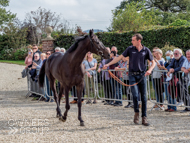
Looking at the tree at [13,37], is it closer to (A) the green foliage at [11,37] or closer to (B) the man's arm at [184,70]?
(A) the green foliage at [11,37]

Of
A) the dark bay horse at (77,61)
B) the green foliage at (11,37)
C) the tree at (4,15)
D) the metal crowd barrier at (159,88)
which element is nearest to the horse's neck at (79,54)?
the dark bay horse at (77,61)

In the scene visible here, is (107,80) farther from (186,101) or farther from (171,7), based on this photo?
(171,7)

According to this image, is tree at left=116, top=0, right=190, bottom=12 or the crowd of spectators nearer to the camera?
the crowd of spectators

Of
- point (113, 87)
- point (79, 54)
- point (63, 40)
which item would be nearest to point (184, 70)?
point (113, 87)

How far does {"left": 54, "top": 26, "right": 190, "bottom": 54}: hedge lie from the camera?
14.2 meters

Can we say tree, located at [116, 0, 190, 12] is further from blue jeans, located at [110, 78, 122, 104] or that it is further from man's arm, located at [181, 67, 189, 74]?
man's arm, located at [181, 67, 189, 74]

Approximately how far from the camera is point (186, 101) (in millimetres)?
7332

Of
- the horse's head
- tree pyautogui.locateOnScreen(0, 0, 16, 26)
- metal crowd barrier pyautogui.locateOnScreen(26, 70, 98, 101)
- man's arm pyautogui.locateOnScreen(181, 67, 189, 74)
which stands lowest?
metal crowd barrier pyautogui.locateOnScreen(26, 70, 98, 101)

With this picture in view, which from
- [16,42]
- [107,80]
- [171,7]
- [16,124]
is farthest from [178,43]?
[171,7]

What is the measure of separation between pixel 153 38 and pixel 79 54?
31.9 feet

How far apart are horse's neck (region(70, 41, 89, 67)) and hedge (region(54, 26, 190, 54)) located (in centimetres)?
958

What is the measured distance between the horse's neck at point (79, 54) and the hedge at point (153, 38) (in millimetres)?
9577

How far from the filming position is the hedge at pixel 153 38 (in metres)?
14.2

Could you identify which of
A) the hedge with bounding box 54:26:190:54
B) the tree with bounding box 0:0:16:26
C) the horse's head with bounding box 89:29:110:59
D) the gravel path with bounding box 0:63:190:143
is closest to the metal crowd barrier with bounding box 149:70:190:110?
the gravel path with bounding box 0:63:190:143
